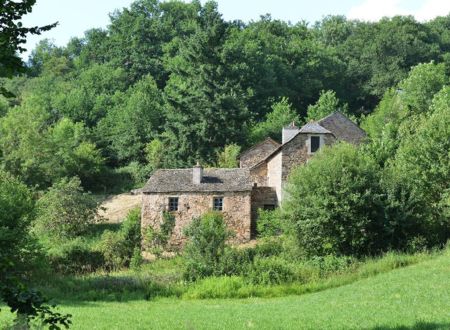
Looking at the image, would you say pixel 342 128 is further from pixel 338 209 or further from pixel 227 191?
pixel 338 209

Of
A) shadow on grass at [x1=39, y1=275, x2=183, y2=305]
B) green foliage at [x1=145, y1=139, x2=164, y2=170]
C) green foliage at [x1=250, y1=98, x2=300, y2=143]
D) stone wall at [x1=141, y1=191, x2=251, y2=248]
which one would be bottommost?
shadow on grass at [x1=39, y1=275, x2=183, y2=305]

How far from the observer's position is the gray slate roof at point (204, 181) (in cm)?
3944

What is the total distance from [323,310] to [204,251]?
12.4 meters

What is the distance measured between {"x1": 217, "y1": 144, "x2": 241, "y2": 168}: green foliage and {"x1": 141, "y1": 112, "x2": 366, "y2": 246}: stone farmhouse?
798 cm

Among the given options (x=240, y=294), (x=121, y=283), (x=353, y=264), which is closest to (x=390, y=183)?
(x=353, y=264)

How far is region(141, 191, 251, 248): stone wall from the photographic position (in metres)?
39.4

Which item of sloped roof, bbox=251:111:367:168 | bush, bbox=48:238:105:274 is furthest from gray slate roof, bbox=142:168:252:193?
sloped roof, bbox=251:111:367:168

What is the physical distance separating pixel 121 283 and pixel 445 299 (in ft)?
49.8

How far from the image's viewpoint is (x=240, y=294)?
2684 centimetres

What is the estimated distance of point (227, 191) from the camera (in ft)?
129

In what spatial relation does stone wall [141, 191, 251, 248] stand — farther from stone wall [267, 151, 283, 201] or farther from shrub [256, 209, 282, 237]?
stone wall [267, 151, 283, 201]

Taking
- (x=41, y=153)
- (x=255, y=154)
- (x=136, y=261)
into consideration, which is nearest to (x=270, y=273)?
(x=136, y=261)

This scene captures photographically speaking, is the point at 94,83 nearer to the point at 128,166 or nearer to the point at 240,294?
the point at 128,166

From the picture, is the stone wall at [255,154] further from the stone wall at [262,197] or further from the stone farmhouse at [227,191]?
the stone wall at [262,197]
